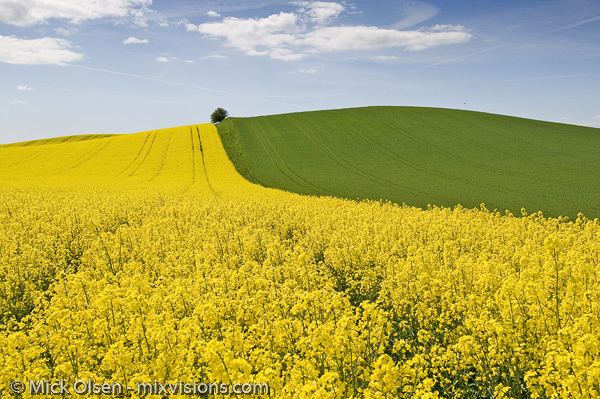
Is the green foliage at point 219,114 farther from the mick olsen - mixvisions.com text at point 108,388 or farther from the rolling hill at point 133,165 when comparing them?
the mick olsen - mixvisions.com text at point 108,388

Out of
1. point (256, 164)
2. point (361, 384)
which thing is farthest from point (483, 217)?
point (256, 164)

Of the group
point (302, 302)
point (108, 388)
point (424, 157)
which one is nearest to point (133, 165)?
point (424, 157)


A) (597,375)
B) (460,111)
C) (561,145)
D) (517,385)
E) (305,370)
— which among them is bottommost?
(517,385)

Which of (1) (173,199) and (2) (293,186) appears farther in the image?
(2) (293,186)

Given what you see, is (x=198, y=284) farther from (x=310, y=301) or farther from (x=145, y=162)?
(x=145, y=162)

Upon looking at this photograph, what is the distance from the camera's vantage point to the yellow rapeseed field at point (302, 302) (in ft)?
20.2

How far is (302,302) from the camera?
8.26 meters

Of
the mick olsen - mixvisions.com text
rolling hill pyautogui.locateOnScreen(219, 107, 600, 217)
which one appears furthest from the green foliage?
the mick olsen - mixvisions.com text

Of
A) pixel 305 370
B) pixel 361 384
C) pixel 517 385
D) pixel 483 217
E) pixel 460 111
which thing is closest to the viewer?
pixel 305 370

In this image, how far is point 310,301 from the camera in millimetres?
8219

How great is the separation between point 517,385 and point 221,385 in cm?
457

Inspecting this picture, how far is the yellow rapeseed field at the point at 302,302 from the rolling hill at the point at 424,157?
11.7 meters

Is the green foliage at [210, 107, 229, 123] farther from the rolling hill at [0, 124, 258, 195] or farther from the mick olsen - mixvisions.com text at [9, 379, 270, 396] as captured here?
the mick olsen - mixvisions.com text at [9, 379, 270, 396]

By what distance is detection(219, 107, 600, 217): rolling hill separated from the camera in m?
33.2
